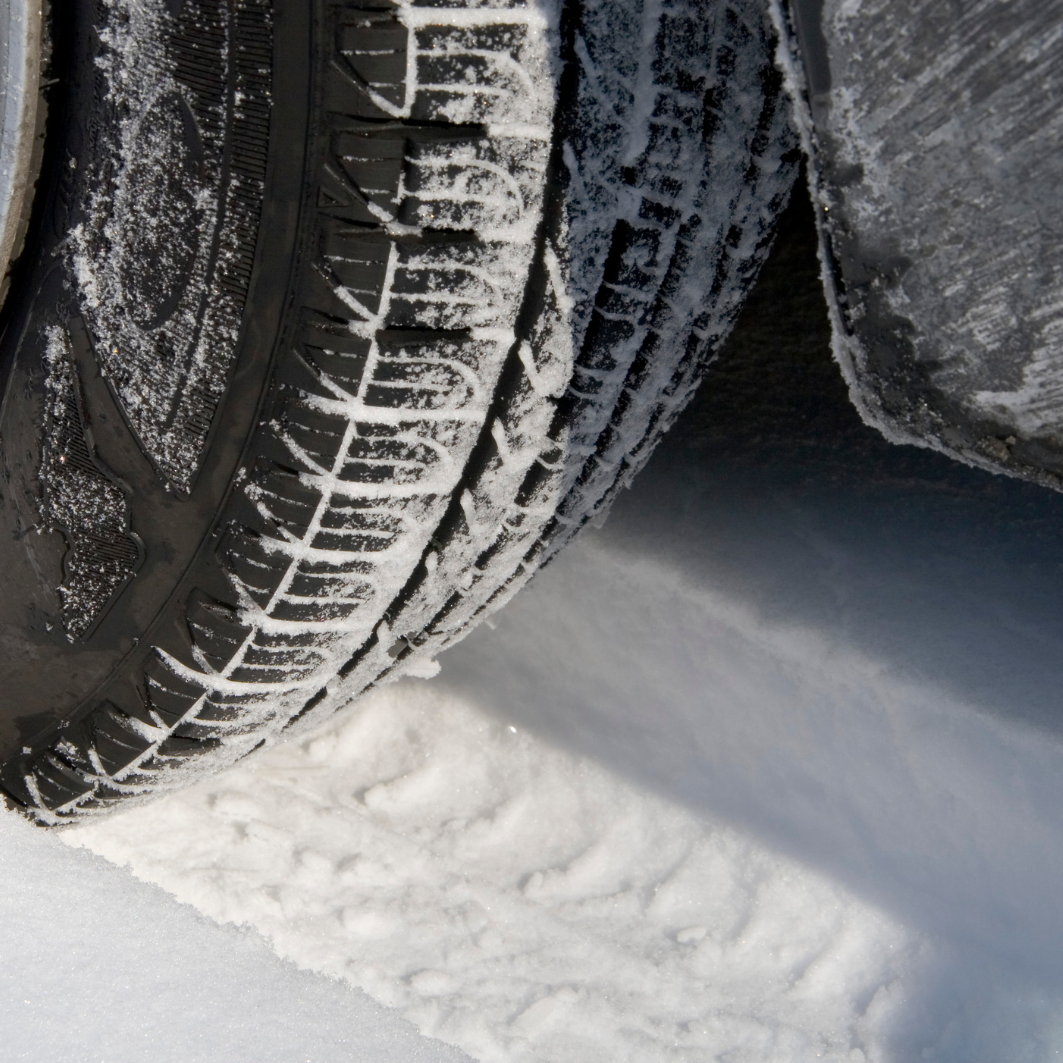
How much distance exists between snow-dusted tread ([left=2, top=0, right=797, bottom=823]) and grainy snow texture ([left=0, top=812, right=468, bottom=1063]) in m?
0.12

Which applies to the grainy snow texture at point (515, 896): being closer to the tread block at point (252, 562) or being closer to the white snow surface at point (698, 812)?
the white snow surface at point (698, 812)

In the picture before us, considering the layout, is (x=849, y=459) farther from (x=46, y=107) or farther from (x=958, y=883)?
(x=46, y=107)

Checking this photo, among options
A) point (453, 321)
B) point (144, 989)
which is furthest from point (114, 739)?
point (453, 321)

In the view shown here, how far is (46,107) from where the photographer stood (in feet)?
2.56

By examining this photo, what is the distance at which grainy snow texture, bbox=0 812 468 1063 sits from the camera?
2.35 feet

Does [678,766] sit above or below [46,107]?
below

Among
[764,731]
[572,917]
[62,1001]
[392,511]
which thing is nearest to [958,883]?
[764,731]

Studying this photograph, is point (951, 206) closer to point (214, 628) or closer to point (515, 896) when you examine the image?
point (214, 628)

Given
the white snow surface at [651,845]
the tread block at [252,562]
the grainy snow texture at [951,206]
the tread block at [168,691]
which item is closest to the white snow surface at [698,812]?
the white snow surface at [651,845]

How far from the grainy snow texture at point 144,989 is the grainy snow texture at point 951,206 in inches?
26.5

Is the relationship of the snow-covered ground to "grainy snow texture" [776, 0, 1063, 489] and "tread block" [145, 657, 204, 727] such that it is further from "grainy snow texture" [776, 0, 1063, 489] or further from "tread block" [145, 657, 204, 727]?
"grainy snow texture" [776, 0, 1063, 489]

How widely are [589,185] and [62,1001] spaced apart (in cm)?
72

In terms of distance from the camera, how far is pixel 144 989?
0.77 m

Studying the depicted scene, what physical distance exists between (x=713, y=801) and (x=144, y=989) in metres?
0.79
